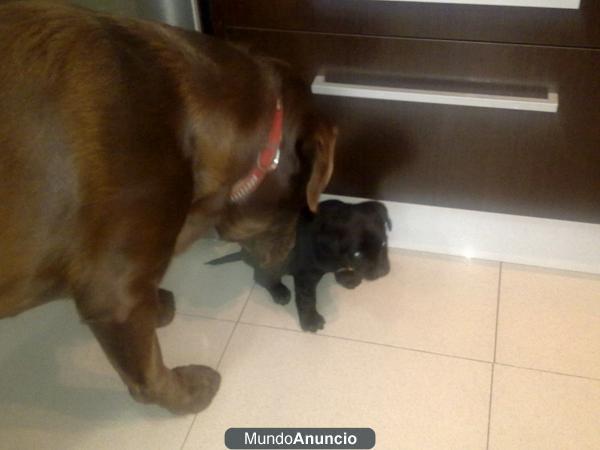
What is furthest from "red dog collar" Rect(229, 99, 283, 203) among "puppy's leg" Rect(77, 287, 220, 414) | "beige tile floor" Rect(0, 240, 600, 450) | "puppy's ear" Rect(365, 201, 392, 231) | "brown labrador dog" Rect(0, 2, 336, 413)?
"beige tile floor" Rect(0, 240, 600, 450)

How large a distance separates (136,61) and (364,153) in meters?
0.61

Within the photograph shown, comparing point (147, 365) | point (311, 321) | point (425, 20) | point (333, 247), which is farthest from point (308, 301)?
point (425, 20)

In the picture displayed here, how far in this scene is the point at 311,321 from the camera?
1.47 meters

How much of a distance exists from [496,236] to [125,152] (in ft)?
3.09

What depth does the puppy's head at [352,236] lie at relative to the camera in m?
1.39

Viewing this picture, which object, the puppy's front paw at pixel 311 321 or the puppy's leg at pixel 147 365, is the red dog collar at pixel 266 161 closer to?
the puppy's leg at pixel 147 365

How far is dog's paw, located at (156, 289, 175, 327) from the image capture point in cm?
151

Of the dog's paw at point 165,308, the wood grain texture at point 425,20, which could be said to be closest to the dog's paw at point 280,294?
the dog's paw at point 165,308

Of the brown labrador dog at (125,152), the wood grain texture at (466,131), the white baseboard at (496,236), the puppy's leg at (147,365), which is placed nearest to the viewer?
the brown labrador dog at (125,152)

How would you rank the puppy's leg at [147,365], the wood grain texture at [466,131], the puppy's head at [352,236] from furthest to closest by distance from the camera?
the puppy's head at [352,236], the wood grain texture at [466,131], the puppy's leg at [147,365]

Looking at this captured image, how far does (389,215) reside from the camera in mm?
1604

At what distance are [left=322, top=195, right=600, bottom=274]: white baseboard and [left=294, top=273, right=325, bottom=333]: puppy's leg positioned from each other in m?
0.24

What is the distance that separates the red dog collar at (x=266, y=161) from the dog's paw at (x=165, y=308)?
489 millimetres

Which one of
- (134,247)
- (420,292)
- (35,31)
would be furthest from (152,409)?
(35,31)
